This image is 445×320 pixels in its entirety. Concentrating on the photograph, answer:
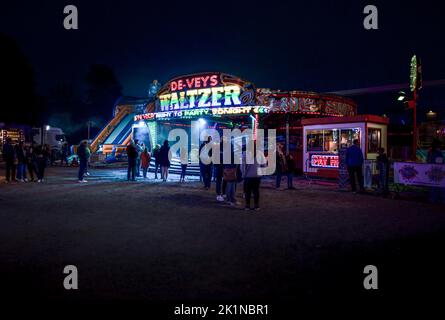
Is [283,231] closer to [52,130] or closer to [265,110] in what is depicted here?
[265,110]

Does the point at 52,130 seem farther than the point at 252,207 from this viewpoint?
Yes

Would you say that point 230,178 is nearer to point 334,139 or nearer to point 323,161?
point 323,161

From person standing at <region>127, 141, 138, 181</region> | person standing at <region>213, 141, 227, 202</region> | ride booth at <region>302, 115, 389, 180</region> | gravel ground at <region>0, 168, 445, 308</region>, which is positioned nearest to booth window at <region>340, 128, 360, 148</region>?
ride booth at <region>302, 115, 389, 180</region>

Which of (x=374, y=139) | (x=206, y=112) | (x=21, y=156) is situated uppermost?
(x=206, y=112)

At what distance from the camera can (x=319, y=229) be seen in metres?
7.58

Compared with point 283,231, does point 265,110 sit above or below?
above

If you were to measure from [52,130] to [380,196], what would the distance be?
3339cm

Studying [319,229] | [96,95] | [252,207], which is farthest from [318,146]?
[96,95]

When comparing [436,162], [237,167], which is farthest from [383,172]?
[237,167]

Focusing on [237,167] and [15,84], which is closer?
[237,167]

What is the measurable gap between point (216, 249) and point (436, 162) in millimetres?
8817

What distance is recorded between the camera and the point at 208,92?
20031mm
